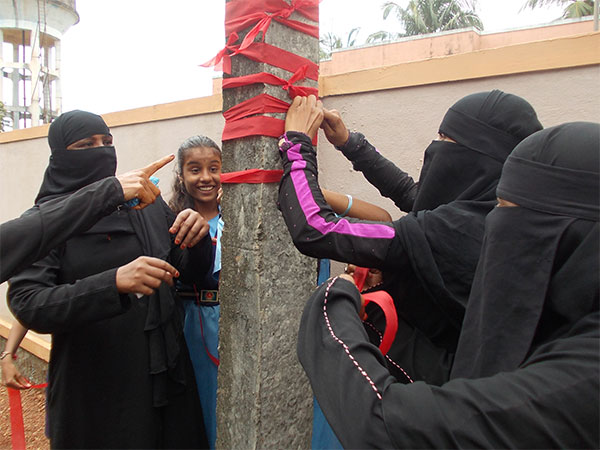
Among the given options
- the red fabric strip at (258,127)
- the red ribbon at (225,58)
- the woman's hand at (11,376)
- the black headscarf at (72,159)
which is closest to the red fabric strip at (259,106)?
the red fabric strip at (258,127)

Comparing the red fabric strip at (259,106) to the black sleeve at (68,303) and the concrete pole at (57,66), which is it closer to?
the black sleeve at (68,303)

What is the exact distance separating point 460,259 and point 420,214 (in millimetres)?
159

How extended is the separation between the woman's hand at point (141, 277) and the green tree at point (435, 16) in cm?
2152

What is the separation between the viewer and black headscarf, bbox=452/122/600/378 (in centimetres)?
81

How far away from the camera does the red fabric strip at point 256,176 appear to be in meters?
1.33

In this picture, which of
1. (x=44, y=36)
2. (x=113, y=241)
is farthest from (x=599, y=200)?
(x=44, y=36)

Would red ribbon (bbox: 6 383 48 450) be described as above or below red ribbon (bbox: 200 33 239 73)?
below

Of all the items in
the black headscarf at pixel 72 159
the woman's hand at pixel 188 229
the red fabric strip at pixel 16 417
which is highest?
the black headscarf at pixel 72 159

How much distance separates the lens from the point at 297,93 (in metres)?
1.37

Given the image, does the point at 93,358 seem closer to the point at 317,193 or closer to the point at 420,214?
the point at 317,193

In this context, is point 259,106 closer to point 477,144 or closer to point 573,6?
point 477,144

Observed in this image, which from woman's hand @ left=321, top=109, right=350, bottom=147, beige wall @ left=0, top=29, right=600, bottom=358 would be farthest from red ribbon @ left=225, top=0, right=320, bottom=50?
beige wall @ left=0, top=29, right=600, bottom=358

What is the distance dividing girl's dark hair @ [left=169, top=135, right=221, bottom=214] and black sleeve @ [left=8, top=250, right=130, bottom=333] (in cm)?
77

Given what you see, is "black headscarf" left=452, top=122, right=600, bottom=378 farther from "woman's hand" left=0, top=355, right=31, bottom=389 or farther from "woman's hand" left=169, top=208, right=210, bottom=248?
"woman's hand" left=0, top=355, right=31, bottom=389
